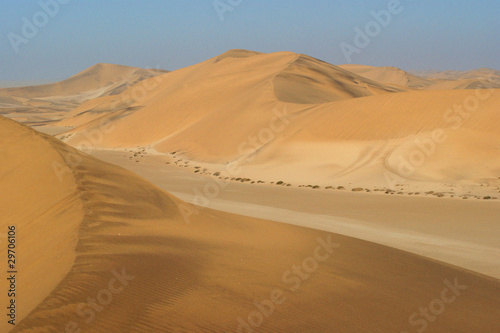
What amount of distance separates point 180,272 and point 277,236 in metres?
4.22

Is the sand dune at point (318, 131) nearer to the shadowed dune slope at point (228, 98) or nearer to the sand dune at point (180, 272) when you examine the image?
the shadowed dune slope at point (228, 98)

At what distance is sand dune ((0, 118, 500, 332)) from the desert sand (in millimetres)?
27

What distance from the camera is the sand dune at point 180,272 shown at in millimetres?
5340

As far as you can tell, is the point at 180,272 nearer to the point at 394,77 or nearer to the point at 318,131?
the point at 318,131

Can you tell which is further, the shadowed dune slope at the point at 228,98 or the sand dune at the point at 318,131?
the shadowed dune slope at the point at 228,98

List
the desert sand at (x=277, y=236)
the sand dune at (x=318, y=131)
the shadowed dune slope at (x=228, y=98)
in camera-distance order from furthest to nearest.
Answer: the shadowed dune slope at (x=228, y=98) → the sand dune at (x=318, y=131) → the desert sand at (x=277, y=236)

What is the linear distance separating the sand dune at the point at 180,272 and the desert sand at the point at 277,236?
0.09 ft

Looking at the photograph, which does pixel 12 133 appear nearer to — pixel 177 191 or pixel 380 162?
pixel 177 191

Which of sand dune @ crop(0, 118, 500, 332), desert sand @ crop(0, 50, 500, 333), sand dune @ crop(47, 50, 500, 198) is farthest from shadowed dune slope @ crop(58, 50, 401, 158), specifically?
sand dune @ crop(0, 118, 500, 332)

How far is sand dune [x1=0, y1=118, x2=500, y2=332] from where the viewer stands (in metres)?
5.34

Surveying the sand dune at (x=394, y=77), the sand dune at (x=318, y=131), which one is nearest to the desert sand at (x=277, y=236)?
the sand dune at (x=318, y=131)

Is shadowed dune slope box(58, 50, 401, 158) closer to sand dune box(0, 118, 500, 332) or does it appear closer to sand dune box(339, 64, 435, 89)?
sand dune box(0, 118, 500, 332)

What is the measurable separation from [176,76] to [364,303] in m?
69.0

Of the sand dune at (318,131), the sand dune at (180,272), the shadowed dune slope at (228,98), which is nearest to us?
the sand dune at (180,272)
